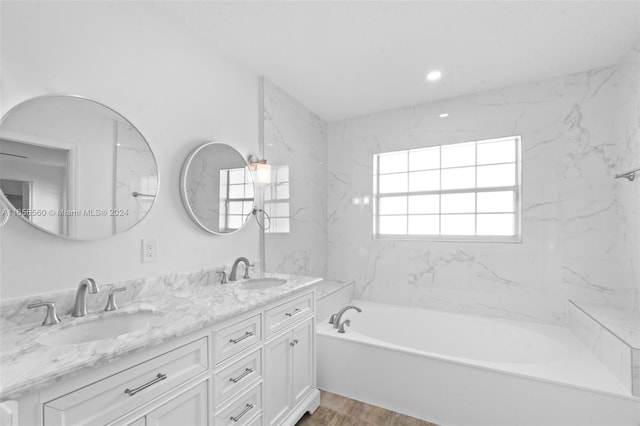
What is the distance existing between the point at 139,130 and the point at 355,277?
259 centimetres

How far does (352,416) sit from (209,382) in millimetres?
1237

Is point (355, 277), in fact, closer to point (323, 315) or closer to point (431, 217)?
point (323, 315)

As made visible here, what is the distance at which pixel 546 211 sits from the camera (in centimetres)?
255

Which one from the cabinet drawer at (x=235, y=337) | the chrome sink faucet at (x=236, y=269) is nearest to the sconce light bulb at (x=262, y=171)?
the chrome sink faucet at (x=236, y=269)

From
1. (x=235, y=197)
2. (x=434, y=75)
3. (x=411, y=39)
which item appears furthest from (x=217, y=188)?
(x=434, y=75)

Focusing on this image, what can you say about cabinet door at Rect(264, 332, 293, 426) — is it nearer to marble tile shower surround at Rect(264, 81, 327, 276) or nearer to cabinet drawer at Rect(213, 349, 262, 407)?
cabinet drawer at Rect(213, 349, 262, 407)

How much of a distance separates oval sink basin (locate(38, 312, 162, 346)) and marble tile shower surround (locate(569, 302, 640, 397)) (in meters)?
2.44

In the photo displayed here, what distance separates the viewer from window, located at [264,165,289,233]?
2.54 m

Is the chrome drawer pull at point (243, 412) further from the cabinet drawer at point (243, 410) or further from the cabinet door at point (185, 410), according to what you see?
the cabinet door at point (185, 410)

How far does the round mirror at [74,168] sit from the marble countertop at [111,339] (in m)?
→ 0.40

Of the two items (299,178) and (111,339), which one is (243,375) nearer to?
(111,339)

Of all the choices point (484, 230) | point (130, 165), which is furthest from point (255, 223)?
point (484, 230)

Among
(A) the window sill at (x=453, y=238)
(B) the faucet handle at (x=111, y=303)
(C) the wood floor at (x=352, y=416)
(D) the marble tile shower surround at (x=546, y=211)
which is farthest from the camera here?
(A) the window sill at (x=453, y=238)

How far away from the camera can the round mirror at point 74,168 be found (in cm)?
111
